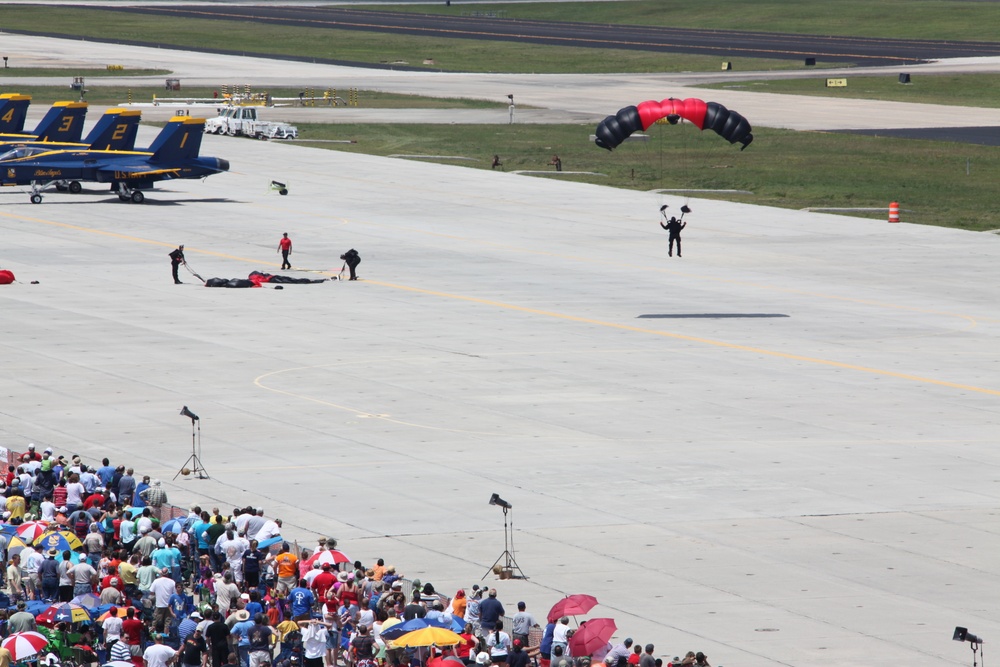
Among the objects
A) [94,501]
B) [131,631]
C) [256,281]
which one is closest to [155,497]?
[94,501]

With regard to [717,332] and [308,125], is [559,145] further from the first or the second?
[717,332]

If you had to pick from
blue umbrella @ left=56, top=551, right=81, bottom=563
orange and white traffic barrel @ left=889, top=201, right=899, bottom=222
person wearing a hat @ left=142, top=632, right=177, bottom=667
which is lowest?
person wearing a hat @ left=142, top=632, right=177, bottom=667

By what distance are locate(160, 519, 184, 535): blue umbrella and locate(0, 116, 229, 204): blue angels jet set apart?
172 ft

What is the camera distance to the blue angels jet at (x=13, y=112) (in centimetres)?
8494

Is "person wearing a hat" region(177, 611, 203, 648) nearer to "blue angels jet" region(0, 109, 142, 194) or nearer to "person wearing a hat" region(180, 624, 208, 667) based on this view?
"person wearing a hat" region(180, 624, 208, 667)

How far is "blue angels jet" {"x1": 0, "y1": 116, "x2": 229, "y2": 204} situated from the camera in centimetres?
7619

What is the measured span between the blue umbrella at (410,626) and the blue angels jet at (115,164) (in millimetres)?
58594

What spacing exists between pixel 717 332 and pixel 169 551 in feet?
87.3

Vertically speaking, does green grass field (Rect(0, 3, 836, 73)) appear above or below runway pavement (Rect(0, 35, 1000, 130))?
above

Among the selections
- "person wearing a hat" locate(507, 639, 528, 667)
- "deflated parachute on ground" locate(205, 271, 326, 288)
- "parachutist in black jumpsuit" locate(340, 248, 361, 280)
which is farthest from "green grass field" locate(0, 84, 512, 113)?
"person wearing a hat" locate(507, 639, 528, 667)

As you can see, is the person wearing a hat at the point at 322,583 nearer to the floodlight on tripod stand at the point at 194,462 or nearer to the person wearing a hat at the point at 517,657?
the person wearing a hat at the point at 517,657

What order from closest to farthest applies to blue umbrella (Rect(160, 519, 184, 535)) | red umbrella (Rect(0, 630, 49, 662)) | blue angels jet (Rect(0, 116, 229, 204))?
1. red umbrella (Rect(0, 630, 49, 662))
2. blue umbrella (Rect(160, 519, 184, 535))
3. blue angels jet (Rect(0, 116, 229, 204))

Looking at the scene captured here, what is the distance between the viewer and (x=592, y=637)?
20.0 m

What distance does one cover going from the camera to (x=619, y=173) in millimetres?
88438
